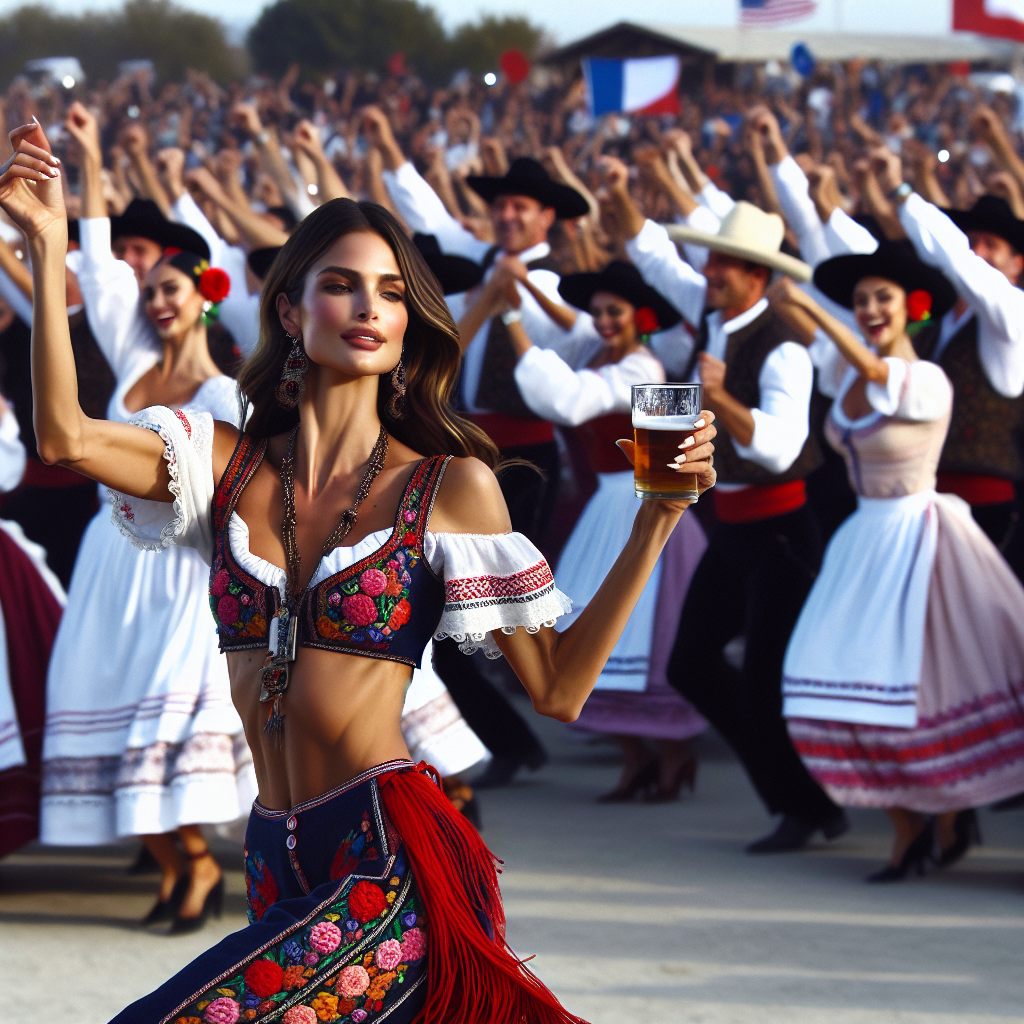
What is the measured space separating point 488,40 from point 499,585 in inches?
2394

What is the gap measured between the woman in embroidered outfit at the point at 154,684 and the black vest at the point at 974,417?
2567 mm

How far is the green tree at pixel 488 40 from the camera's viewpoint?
58.3m

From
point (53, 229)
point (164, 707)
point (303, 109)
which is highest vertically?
point (303, 109)

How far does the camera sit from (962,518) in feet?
17.0

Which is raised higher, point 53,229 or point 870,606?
point 53,229

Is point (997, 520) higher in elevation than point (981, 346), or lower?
lower

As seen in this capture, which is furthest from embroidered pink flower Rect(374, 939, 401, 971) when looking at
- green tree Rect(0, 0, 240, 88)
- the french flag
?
green tree Rect(0, 0, 240, 88)

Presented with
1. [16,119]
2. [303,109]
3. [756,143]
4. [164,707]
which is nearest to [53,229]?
[164,707]

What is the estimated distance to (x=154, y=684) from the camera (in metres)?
4.52

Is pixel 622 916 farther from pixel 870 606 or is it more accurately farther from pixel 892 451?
pixel 892 451

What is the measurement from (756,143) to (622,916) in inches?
158

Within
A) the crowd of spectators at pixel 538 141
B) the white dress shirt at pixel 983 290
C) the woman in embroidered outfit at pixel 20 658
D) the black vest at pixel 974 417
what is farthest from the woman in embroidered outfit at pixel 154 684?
the black vest at pixel 974 417

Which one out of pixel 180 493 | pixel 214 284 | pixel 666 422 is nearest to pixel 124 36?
pixel 214 284

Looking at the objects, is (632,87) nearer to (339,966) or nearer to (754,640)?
(754,640)
